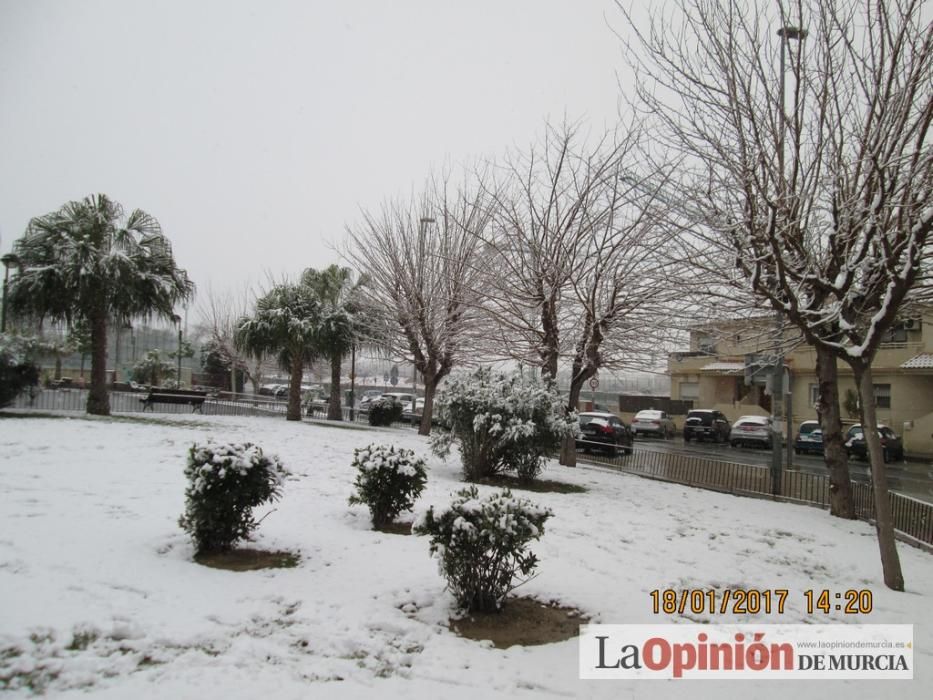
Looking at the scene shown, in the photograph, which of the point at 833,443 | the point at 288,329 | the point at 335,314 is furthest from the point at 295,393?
the point at 833,443

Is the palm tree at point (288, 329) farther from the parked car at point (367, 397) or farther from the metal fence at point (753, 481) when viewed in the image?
the metal fence at point (753, 481)

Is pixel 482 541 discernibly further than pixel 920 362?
No

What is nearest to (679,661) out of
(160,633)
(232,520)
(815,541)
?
(160,633)

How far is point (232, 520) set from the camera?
5.51 metres

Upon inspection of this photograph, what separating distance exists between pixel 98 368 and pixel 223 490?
14.2 metres

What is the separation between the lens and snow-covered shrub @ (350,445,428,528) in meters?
6.96

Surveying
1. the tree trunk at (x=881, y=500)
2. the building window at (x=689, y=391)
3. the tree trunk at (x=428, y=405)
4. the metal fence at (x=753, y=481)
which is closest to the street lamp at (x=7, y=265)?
the tree trunk at (x=428, y=405)

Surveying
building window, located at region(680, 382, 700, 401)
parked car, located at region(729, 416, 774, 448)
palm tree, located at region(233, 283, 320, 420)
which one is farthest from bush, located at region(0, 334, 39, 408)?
building window, located at region(680, 382, 700, 401)

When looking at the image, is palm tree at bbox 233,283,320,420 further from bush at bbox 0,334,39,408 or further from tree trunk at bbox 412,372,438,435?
bush at bbox 0,334,39,408

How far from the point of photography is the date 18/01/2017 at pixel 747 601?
17.4ft

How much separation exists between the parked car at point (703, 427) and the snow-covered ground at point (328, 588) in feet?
A: 73.3

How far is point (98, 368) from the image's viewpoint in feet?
56.3

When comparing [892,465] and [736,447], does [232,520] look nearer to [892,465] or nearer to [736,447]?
[892,465]

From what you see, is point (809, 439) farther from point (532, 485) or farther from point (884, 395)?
point (532, 485)
